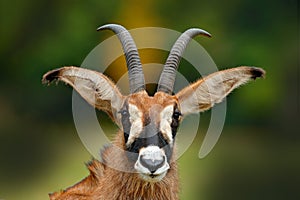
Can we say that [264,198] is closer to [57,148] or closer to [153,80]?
[153,80]

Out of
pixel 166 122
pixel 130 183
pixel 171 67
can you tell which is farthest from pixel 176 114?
pixel 130 183

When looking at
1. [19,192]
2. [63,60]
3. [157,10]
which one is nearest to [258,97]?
[157,10]

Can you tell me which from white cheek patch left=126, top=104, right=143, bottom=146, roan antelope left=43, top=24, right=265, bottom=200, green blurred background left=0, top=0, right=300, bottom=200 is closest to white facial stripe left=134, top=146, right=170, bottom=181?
roan antelope left=43, top=24, right=265, bottom=200

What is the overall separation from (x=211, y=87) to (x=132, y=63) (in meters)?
0.69

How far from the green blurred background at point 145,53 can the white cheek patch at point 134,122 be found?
9.17 meters

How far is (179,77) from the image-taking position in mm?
9625

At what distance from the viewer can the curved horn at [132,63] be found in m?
6.59

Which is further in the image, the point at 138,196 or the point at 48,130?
the point at 48,130

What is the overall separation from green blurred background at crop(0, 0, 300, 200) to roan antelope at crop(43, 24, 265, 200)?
852 cm

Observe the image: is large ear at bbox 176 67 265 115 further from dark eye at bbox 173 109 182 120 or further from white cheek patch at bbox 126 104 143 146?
white cheek patch at bbox 126 104 143 146

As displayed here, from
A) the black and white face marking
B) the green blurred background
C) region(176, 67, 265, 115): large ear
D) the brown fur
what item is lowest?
the brown fur

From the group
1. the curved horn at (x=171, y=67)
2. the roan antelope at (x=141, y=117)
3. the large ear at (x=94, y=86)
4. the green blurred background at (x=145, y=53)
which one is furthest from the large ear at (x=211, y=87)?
the green blurred background at (x=145, y=53)

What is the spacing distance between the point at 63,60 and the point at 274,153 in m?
6.82

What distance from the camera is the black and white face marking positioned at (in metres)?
5.93
